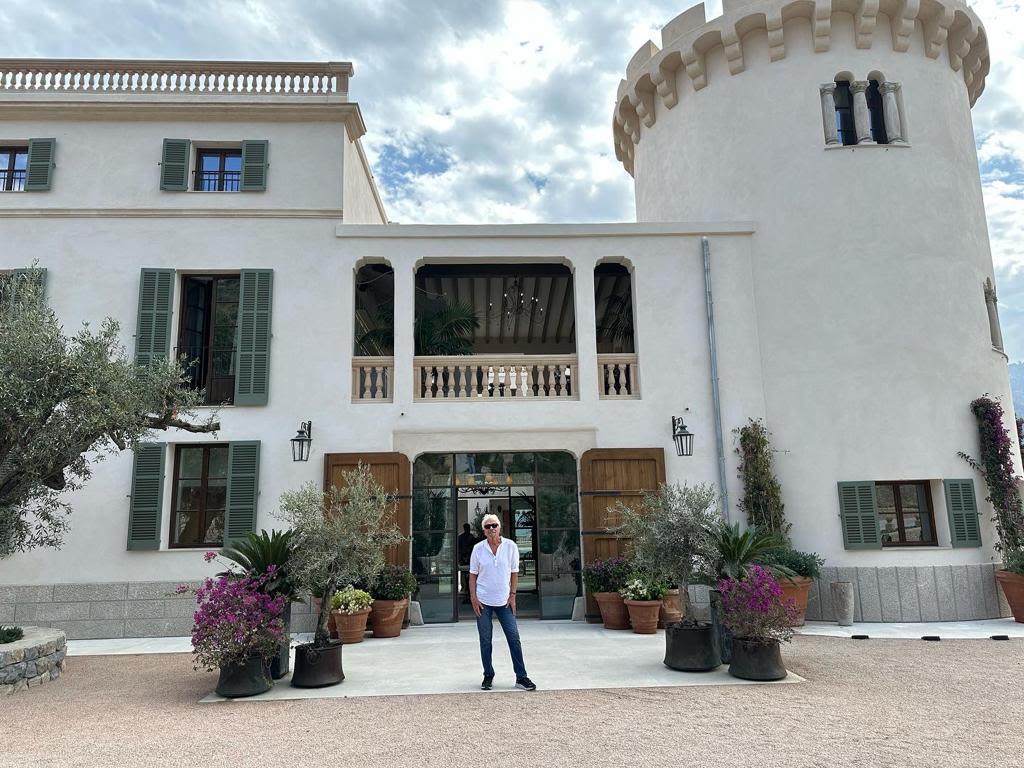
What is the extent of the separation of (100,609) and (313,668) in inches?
222

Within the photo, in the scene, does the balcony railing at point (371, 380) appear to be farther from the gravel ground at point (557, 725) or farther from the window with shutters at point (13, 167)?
the window with shutters at point (13, 167)

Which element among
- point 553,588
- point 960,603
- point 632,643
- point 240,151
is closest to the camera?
point 632,643

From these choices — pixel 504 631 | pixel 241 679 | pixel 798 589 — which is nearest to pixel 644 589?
pixel 798 589

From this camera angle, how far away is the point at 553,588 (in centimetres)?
1175

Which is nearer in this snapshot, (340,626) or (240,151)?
(340,626)

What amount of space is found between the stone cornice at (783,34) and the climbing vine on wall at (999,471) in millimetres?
6534

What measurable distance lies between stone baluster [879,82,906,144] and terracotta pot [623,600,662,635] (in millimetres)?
8915

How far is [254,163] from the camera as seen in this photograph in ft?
40.7

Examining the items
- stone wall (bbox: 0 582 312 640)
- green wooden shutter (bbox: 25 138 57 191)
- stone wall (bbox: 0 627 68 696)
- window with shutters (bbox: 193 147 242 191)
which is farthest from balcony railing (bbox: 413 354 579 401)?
green wooden shutter (bbox: 25 138 57 191)

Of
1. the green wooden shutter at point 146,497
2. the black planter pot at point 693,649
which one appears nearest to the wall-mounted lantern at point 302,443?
the green wooden shutter at point 146,497

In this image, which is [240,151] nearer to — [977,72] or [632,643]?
[632,643]

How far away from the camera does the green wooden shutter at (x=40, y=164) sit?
39.6 ft

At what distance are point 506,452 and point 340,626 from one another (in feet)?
12.2

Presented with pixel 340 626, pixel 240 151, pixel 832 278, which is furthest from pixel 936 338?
pixel 240 151
